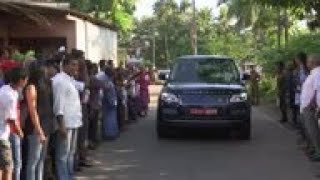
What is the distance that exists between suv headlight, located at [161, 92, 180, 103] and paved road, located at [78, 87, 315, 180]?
0.86 metres

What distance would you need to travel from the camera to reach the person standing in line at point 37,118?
857 centimetres

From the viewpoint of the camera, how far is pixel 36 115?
8.60 metres

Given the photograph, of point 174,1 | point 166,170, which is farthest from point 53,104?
point 174,1

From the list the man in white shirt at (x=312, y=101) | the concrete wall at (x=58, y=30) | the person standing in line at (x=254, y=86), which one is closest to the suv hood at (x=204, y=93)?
the man in white shirt at (x=312, y=101)

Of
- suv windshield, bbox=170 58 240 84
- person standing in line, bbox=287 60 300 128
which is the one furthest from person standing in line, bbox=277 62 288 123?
suv windshield, bbox=170 58 240 84

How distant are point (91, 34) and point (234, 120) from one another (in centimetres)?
1104

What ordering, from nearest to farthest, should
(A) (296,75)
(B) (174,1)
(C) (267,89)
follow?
1. (A) (296,75)
2. (C) (267,89)
3. (B) (174,1)

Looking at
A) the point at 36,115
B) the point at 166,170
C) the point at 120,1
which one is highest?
the point at 120,1

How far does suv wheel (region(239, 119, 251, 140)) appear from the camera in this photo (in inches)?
634

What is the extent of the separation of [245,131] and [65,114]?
737 centimetres

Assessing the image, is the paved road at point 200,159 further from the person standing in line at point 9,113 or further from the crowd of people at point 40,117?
the person standing in line at point 9,113

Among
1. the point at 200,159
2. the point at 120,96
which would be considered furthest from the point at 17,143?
the point at 120,96

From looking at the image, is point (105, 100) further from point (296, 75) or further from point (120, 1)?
point (120, 1)

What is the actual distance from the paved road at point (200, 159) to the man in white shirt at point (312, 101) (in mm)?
501
